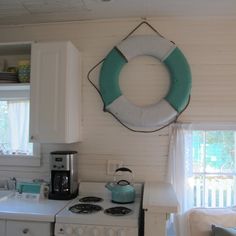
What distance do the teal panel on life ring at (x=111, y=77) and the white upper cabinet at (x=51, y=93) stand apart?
29 centimetres

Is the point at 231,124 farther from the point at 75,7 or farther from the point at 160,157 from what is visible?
the point at 75,7

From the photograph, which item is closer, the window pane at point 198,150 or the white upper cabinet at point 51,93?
the white upper cabinet at point 51,93

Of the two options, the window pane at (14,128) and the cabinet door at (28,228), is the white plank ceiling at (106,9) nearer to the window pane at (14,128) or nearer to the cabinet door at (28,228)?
the window pane at (14,128)

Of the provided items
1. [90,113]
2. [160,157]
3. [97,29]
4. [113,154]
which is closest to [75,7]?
[97,29]

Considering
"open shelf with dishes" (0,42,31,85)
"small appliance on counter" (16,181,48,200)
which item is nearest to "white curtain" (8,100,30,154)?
"open shelf with dishes" (0,42,31,85)

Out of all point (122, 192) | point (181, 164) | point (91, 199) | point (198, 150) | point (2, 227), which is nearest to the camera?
point (2, 227)

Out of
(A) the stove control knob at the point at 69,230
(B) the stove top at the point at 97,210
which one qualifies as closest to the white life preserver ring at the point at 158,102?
(B) the stove top at the point at 97,210

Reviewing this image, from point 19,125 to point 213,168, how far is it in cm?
180

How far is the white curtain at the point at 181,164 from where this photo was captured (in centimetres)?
227

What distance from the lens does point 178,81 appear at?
222 centimetres

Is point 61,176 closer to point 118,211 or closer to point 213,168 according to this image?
point 118,211

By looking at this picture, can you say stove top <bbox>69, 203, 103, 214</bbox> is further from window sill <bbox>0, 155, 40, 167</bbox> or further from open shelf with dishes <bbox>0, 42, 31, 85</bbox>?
open shelf with dishes <bbox>0, 42, 31, 85</bbox>

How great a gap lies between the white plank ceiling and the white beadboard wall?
0.08 meters

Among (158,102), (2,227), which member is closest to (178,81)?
(158,102)
